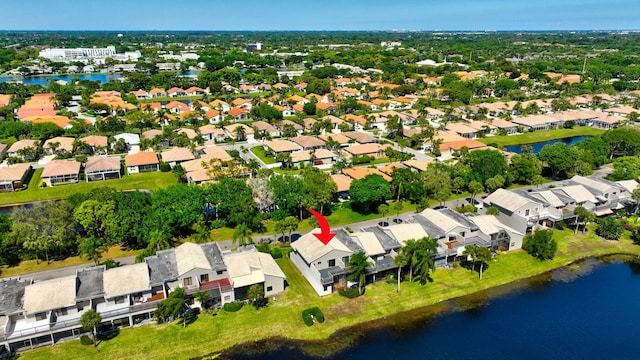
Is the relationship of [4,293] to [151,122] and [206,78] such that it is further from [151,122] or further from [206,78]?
[206,78]

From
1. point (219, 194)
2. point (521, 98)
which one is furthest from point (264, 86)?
point (219, 194)

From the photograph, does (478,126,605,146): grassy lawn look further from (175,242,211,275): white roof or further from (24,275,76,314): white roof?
(24,275,76,314): white roof

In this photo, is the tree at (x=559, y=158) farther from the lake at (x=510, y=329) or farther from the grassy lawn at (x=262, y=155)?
the grassy lawn at (x=262, y=155)

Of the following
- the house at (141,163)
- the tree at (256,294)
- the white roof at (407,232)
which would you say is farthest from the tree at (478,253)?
the house at (141,163)

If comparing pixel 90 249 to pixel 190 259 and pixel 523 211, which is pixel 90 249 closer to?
pixel 190 259

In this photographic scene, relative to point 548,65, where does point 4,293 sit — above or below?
below

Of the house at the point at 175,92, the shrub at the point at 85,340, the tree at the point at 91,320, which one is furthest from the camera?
the house at the point at 175,92

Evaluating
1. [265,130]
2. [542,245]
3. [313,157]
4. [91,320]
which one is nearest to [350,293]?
[91,320]
